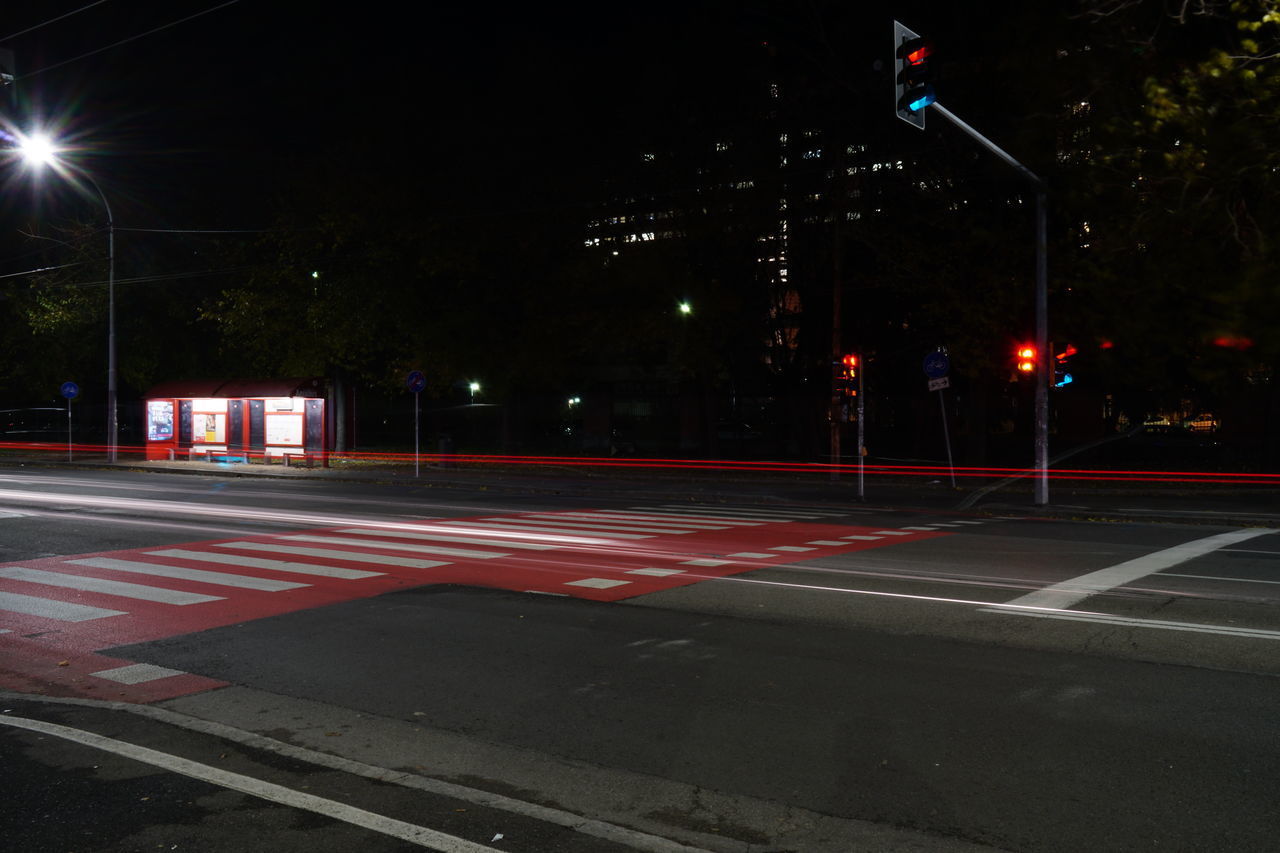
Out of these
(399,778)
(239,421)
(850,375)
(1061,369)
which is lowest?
(399,778)

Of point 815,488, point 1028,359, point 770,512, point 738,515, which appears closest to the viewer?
point 738,515

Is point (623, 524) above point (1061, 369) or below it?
below

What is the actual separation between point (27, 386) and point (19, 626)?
159 feet

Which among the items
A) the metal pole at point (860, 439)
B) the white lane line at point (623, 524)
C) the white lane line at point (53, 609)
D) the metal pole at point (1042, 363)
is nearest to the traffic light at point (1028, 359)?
the metal pole at point (1042, 363)

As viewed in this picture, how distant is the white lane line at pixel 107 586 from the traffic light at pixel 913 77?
30.3 feet

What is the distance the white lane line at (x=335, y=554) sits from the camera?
1224cm

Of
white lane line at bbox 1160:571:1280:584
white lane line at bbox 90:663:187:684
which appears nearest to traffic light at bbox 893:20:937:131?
white lane line at bbox 1160:571:1280:584

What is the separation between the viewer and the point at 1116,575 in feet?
36.7

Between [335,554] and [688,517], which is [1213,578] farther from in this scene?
[335,554]

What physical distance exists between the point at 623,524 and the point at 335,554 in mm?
5367

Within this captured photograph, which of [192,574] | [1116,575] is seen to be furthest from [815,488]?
[192,574]

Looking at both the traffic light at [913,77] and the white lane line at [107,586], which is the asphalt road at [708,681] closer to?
the white lane line at [107,586]

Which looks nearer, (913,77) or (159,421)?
(913,77)

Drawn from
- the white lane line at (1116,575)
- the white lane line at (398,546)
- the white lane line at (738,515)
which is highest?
the white lane line at (398,546)
